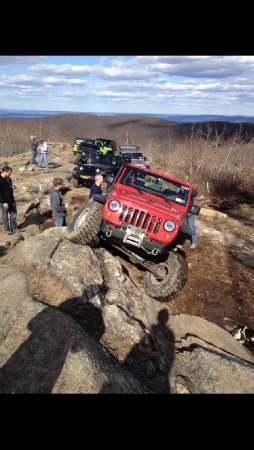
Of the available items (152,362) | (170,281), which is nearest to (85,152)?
(170,281)

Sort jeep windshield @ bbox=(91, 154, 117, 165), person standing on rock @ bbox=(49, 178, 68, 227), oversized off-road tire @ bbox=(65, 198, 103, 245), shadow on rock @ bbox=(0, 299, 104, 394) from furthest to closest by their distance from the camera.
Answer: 1. jeep windshield @ bbox=(91, 154, 117, 165)
2. person standing on rock @ bbox=(49, 178, 68, 227)
3. oversized off-road tire @ bbox=(65, 198, 103, 245)
4. shadow on rock @ bbox=(0, 299, 104, 394)

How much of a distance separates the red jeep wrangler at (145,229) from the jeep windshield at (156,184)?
9 centimetres

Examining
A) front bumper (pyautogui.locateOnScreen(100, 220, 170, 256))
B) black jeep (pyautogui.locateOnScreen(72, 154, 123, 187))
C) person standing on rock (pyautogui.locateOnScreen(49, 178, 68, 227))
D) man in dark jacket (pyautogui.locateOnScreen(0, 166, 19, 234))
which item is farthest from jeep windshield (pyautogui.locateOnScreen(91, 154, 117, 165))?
front bumper (pyautogui.locateOnScreen(100, 220, 170, 256))

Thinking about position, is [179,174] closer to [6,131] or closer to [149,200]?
[149,200]

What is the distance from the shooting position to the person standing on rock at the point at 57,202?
6.16 meters

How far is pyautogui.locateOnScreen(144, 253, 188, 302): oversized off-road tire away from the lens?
17.1ft

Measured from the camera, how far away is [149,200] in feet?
18.4

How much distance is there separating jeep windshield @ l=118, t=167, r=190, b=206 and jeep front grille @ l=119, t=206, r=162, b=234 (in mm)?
1120

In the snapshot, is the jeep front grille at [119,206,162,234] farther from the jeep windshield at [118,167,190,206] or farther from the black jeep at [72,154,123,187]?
the black jeep at [72,154,123,187]

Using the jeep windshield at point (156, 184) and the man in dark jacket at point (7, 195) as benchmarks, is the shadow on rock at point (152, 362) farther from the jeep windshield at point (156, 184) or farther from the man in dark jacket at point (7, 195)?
the man in dark jacket at point (7, 195)

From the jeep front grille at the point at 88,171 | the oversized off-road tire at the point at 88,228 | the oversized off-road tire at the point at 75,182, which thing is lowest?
the oversized off-road tire at the point at 75,182

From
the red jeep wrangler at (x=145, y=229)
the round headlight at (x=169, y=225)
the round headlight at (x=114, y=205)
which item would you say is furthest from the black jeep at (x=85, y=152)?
the round headlight at (x=169, y=225)

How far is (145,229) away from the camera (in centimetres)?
512
